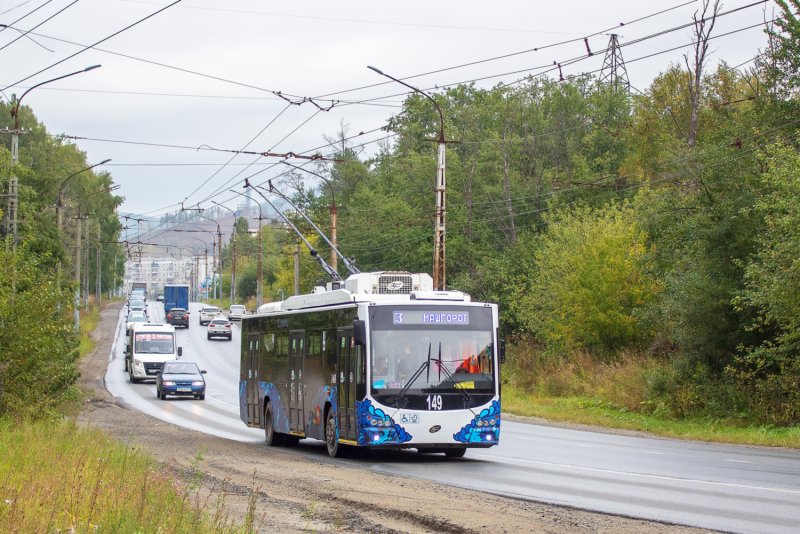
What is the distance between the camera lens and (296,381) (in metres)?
23.8

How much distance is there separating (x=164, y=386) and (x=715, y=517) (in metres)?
38.8

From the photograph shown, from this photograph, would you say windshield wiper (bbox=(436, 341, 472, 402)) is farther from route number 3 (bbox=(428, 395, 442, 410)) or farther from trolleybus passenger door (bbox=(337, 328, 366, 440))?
trolleybus passenger door (bbox=(337, 328, 366, 440))

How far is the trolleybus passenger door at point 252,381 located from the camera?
27.1 meters

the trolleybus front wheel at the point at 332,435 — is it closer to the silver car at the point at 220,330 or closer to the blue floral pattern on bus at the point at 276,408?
the blue floral pattern on bus at the point at 276,408

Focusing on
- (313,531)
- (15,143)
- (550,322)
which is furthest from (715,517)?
(550,322)

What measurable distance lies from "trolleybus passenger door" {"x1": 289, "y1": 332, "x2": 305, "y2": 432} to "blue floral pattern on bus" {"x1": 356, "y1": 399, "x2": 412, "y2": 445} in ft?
12.6

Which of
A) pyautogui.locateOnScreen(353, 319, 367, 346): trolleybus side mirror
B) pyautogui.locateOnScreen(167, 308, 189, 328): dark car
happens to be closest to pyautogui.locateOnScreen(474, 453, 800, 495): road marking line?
pyautogui.locateOnScreen(353, 319, 367, 346): trolleybus side mirror

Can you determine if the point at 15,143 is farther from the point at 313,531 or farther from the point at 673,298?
the point at 313,531

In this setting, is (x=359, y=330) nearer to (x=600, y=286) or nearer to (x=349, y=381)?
(x=349, y=381)

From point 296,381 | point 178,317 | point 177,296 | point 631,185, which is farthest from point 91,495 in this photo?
point 177,296

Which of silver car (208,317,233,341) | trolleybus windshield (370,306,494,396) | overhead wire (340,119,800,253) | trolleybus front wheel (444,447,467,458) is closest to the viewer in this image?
trolleybus windshield (370,306,494,396)

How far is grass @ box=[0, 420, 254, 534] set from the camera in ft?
28.8

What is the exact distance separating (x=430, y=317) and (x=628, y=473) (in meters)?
4.43

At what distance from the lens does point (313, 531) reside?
10469 millimetres
